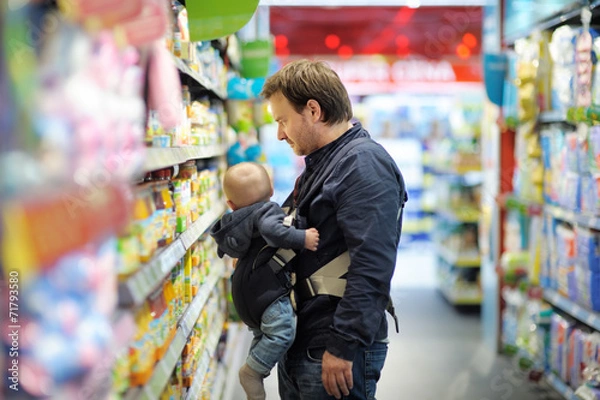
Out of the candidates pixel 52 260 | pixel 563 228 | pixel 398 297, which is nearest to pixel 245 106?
pixel 563 228

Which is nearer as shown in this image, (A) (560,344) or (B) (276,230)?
(B) (276,230)

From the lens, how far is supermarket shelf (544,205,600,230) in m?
3.35

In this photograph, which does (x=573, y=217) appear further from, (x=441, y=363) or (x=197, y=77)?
(x=197, y=77)

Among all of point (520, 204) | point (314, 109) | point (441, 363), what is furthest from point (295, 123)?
point (441, 363)

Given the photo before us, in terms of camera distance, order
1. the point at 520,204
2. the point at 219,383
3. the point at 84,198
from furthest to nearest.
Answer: the point at 520,204 < the point at 219,383 < the point at 84,198

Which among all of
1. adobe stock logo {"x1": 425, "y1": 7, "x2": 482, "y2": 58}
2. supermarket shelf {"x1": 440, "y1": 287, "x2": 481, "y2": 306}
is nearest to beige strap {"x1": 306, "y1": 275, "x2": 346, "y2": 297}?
supermarket shelf {"x1": 440, "y1": 287, "x2": 481, "y2": 306}

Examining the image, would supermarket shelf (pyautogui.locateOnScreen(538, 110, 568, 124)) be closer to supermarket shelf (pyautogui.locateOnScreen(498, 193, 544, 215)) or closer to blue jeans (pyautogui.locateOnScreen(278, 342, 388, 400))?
supermarket shelf (pyautogui.locateOnScreen(498, 193, 544, 215))

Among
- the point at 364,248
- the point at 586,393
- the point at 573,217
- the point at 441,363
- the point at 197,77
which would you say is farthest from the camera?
the point at 441,363

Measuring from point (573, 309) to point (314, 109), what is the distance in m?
2.24

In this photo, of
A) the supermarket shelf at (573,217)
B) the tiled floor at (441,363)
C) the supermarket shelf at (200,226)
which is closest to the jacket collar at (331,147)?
the supermarket shelf at (200,226)

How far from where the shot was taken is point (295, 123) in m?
2.03

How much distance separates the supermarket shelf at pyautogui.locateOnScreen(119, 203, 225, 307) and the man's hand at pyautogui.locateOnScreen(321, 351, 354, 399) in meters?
0.48

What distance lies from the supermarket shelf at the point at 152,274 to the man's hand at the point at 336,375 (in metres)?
0.48

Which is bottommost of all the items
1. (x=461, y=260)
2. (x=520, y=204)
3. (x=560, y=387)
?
(x=560, y=387)
